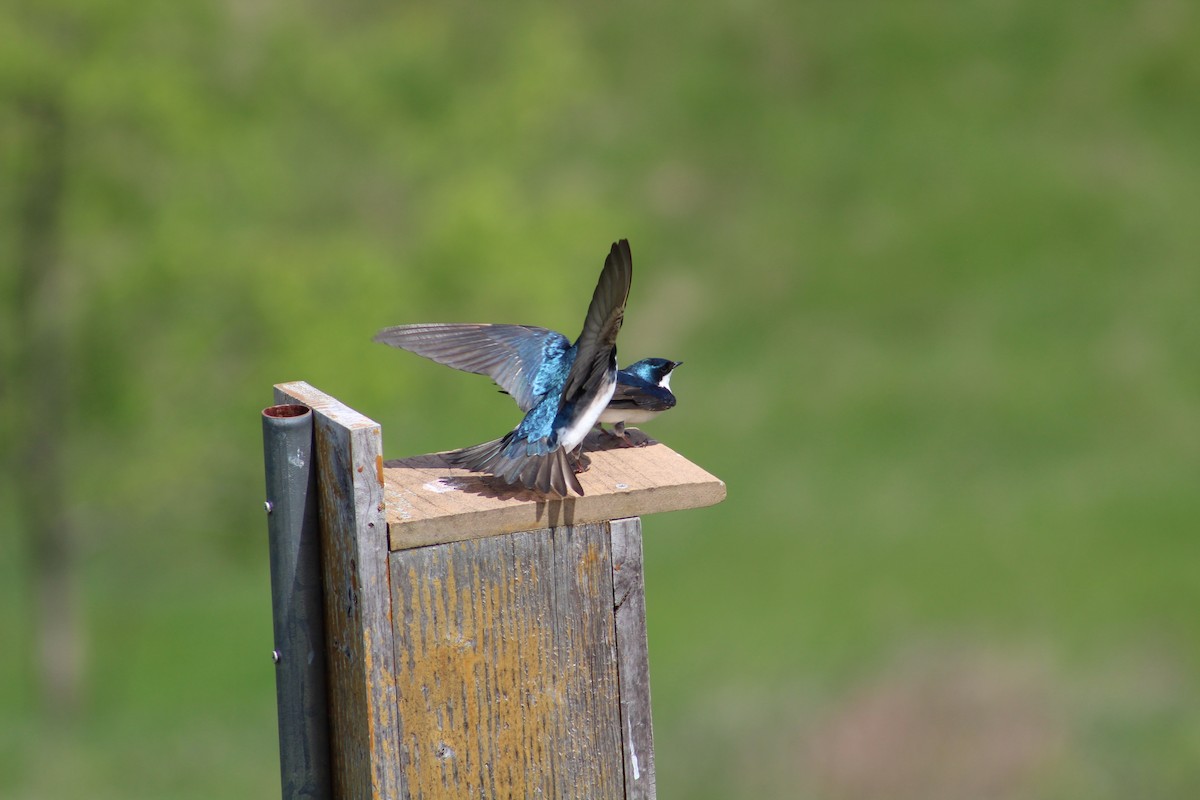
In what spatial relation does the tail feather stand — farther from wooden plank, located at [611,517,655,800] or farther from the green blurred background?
the green blurred background

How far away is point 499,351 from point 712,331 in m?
13.8

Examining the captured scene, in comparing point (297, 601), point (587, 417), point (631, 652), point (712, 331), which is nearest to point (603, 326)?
point (587, 417)

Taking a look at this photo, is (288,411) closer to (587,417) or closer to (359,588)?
(359,588)

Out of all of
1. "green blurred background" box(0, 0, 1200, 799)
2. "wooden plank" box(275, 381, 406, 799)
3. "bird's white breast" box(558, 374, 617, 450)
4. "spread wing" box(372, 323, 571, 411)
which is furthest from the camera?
"green blurred background" box(0, 0, 1200, 799)

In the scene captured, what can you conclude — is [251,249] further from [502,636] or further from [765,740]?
[502,636]

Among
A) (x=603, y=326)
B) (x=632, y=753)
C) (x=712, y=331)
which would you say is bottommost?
(x=632, y=753)

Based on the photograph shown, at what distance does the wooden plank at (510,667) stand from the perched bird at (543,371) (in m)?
0.12

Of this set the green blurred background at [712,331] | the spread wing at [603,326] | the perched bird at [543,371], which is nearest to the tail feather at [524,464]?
the perched bird at [543,371]

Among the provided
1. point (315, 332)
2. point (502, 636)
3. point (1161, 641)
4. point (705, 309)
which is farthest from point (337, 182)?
point (502, 636)

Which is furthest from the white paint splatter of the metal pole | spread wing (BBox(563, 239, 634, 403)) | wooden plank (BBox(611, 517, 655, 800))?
spread wing (BBox(563, 239, 634, 403))

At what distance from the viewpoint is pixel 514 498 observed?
210cm

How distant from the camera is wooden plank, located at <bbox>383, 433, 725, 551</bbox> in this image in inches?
79.3

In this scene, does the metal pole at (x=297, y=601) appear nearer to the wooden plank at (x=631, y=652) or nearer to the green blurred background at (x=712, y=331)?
the wooden plank at (x=631, y=652)

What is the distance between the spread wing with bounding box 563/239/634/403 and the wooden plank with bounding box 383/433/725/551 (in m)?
0.14
